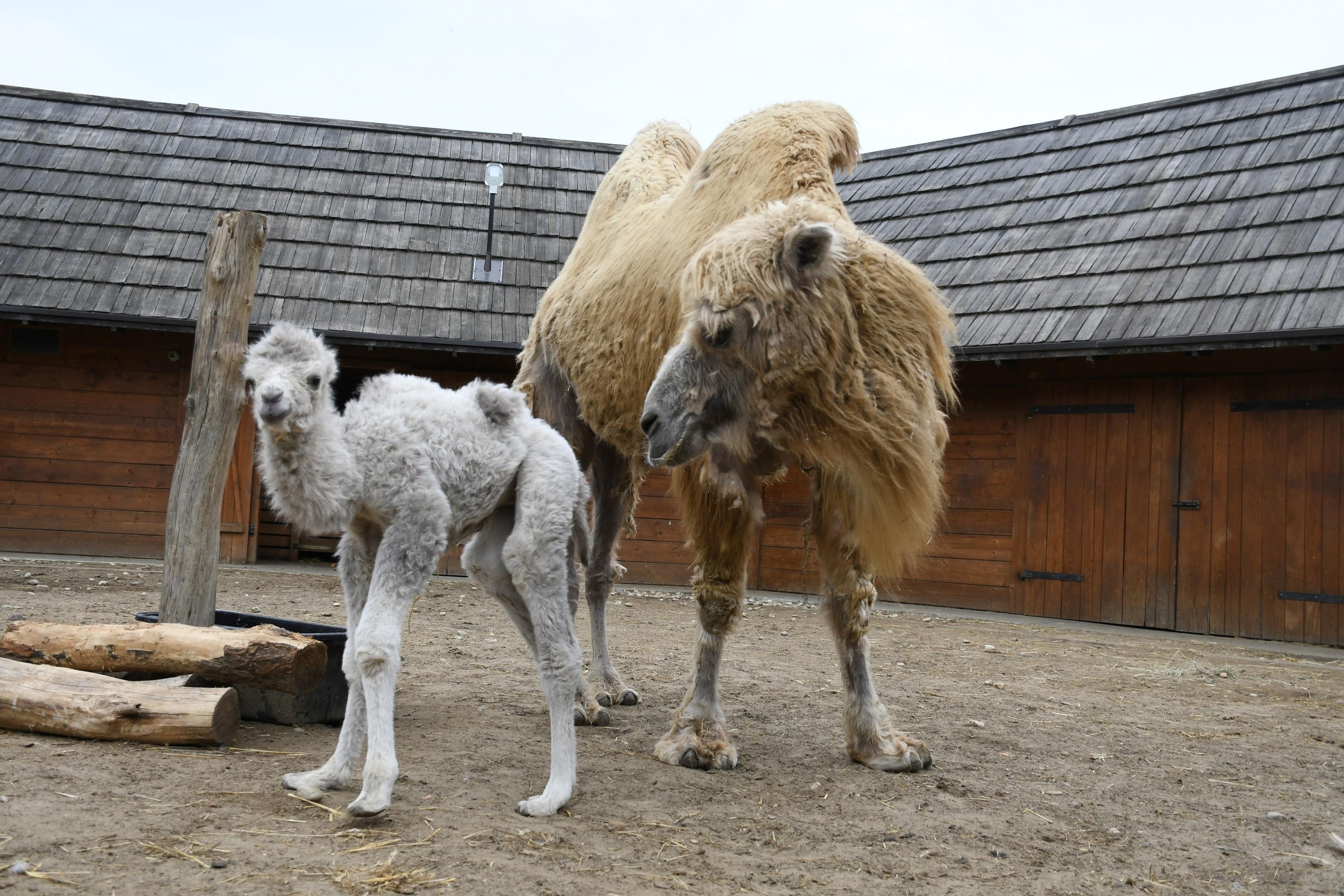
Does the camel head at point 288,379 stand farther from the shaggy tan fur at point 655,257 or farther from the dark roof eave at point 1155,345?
the dark roof eave at point 1155,345

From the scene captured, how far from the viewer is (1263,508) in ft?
31.4

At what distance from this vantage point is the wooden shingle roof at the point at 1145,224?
31.2ft

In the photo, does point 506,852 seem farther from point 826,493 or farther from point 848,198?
point 848,198

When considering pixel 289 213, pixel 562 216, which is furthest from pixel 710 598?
pixel 289 213

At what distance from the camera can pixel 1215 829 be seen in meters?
3.54

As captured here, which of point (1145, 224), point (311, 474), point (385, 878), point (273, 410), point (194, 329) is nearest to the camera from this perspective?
point (385, 878)

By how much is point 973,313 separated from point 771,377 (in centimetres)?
833

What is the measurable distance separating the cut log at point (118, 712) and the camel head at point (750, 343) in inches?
75.3

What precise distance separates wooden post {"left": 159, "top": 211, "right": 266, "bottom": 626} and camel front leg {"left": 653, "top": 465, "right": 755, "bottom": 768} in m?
2.06

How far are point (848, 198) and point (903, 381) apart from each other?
11312mm

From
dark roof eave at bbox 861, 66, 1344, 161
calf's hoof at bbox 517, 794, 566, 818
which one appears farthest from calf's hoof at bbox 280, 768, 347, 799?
dark roof eave at bbox 861, 66, 1344, 161

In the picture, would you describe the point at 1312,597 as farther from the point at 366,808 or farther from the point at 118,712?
the point at 118,712

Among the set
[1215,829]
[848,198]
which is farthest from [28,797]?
[848,198]

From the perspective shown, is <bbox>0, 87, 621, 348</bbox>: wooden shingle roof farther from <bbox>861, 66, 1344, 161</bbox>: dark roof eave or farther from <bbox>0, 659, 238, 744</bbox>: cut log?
<bbox>0, 659, 238, 744</bbox>: cut log
